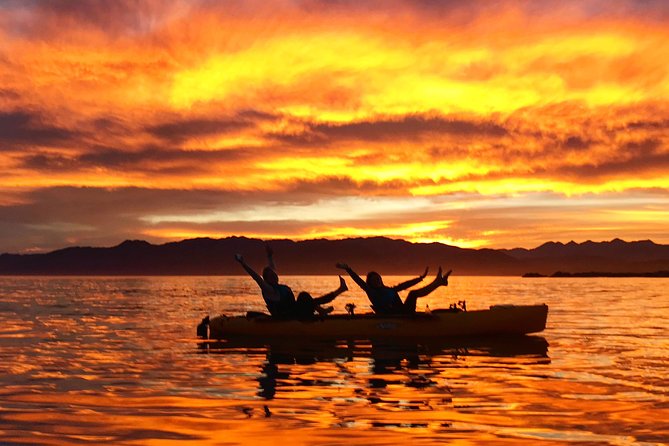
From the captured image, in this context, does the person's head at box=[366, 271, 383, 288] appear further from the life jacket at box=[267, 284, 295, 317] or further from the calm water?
the life jacket at box=[267, 284, 295, 317]

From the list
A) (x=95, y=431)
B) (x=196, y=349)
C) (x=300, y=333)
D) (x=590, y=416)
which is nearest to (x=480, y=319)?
(x=300, y=333)

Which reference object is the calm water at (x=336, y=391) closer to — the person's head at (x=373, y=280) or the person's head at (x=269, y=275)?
the person's head at (x=373, y=280)

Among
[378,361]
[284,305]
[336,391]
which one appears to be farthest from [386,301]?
[336,391]

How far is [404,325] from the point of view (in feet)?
78.2

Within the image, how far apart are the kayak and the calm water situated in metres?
0.51

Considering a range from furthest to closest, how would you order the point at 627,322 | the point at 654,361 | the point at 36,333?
the point at 627,322, the point at 36,333, the point at 654,361

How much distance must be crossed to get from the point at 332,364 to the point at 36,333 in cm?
1446

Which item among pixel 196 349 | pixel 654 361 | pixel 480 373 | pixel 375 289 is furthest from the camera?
pixel 375 289

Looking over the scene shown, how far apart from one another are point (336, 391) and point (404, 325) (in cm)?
1003

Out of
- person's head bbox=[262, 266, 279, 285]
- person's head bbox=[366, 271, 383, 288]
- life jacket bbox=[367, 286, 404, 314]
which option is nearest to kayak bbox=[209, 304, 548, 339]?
life jacket bbox=[367, 286, 404, 314]

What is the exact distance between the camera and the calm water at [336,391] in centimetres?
1012

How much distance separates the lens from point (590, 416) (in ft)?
36.8

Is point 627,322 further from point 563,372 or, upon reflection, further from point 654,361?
point 563,372

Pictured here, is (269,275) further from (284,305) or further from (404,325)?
(404,325)
